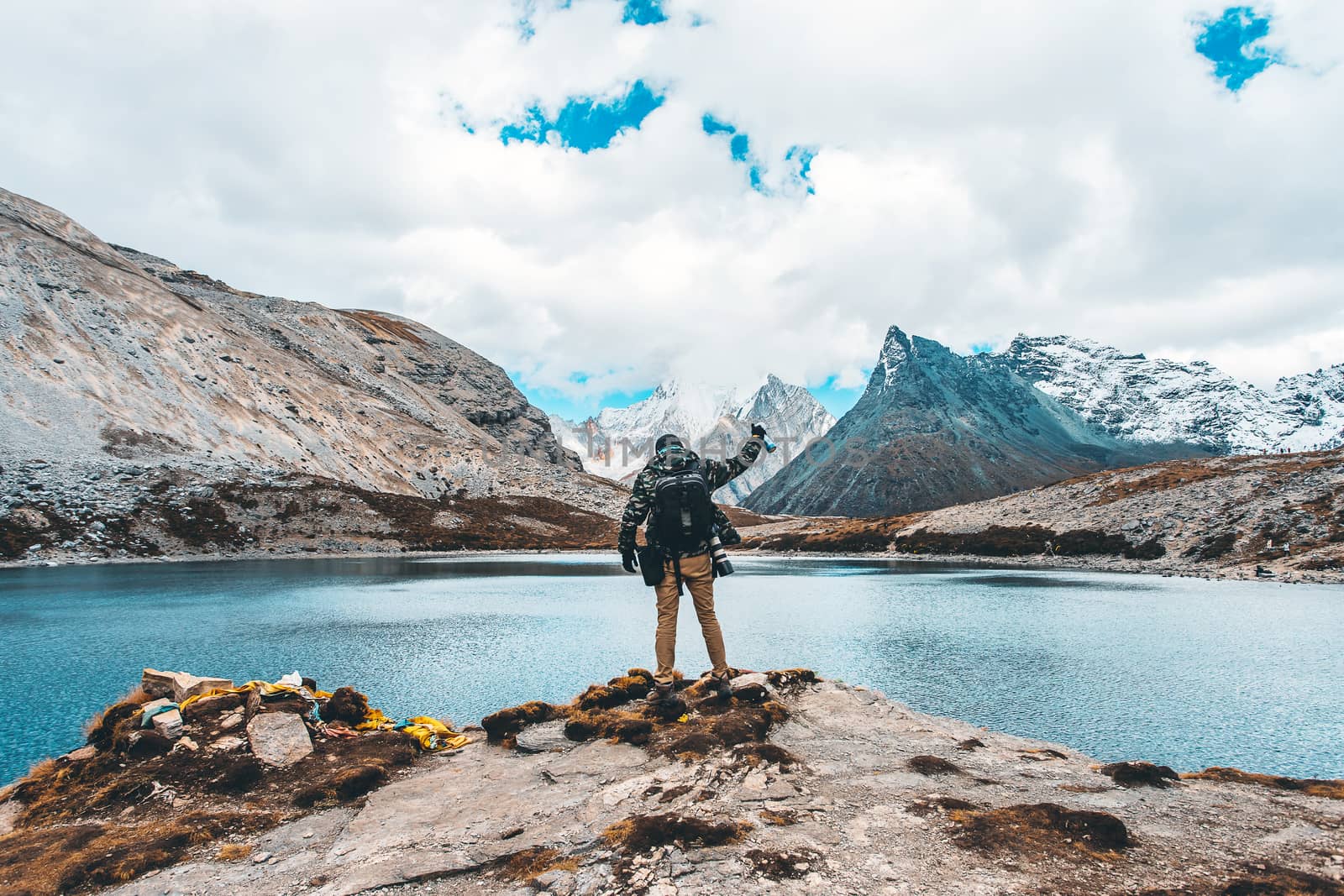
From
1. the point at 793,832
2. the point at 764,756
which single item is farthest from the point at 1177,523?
the point at 793,832

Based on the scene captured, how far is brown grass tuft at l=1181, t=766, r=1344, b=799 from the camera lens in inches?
383

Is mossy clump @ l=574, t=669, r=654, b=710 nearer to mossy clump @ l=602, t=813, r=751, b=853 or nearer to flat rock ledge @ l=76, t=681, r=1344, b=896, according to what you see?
flat rock ledge @ l=76, t=681, r=1344, b=896

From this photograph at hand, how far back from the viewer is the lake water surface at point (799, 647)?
2139cm

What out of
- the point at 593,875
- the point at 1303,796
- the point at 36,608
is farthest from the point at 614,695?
the point at 36,608

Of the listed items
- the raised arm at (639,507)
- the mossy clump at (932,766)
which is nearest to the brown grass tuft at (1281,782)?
the mossy clump at (932,766)

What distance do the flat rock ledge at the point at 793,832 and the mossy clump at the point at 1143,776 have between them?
37mm

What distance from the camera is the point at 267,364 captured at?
14750 cm

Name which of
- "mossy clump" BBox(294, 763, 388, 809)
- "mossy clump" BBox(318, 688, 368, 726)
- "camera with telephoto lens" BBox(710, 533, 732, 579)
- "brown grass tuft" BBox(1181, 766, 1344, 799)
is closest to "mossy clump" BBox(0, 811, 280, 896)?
"mossy clump" BBox(294, 763, 388, 809)

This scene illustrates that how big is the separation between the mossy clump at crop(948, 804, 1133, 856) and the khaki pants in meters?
6.09

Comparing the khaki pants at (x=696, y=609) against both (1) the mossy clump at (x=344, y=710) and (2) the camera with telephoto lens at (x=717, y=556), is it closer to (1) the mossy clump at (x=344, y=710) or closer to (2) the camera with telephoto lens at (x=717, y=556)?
(2) the camera with telephoto lens at (x=717, y=556)

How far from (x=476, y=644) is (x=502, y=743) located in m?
23.5

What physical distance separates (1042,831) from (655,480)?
8.74 m

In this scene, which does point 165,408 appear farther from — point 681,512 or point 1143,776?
point 1143,776

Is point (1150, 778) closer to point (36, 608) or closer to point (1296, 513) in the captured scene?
point (36, 608)
